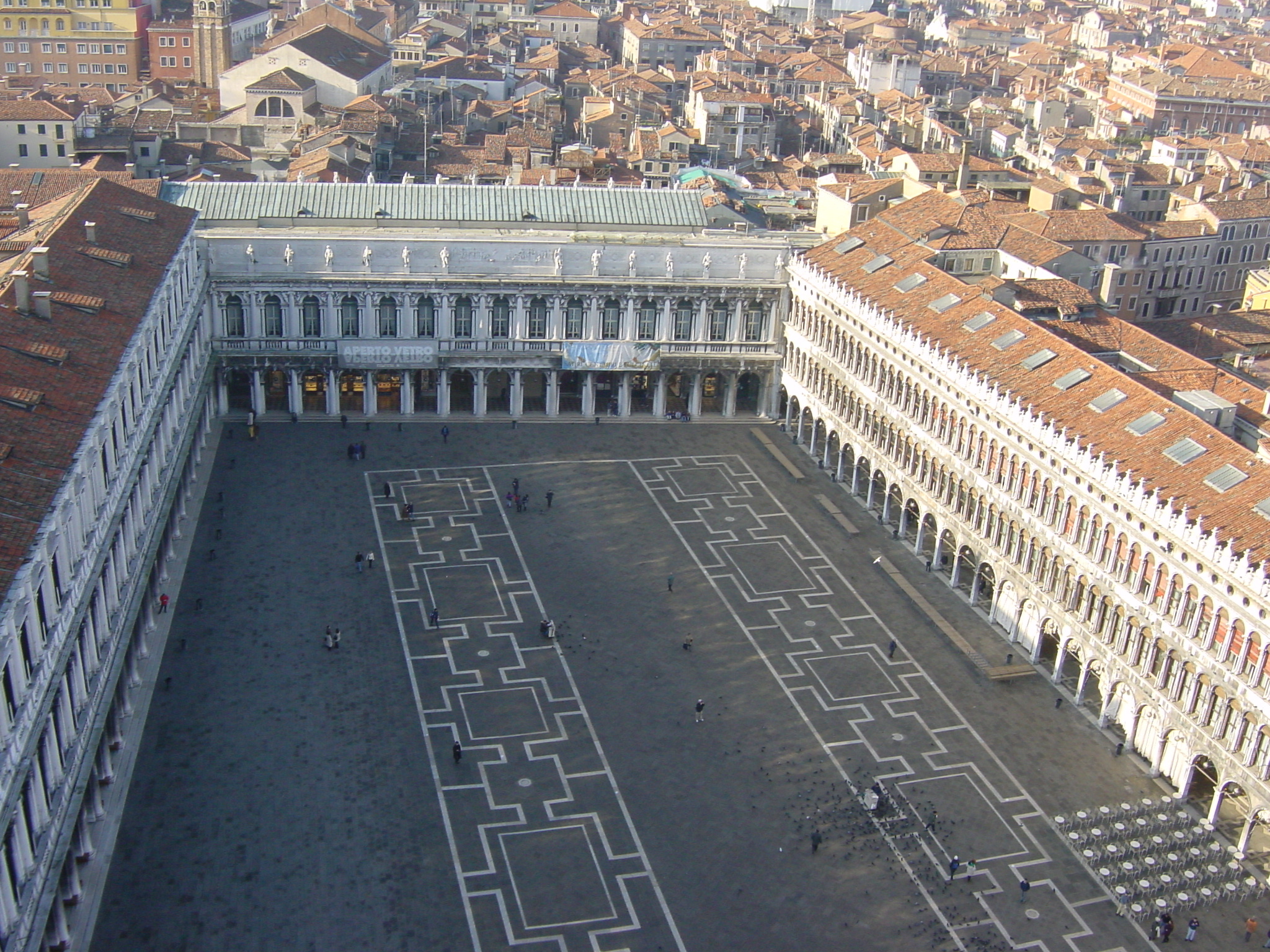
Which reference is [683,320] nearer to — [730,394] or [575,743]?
[730,394]

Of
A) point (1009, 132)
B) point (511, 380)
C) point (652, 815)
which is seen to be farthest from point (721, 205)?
point (1009, 132)

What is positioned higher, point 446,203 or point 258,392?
point 446,203

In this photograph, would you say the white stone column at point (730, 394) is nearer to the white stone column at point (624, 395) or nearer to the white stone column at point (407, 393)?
the white stone column at point (624, 395)

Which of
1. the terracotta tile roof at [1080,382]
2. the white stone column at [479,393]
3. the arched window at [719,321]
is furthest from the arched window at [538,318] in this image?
the terracotta tile roof at [1080,382]

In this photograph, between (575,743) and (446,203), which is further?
(446,203)

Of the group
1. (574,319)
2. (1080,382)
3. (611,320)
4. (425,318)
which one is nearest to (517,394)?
(574,319)

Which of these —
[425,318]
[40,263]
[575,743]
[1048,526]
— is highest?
[40,263]
